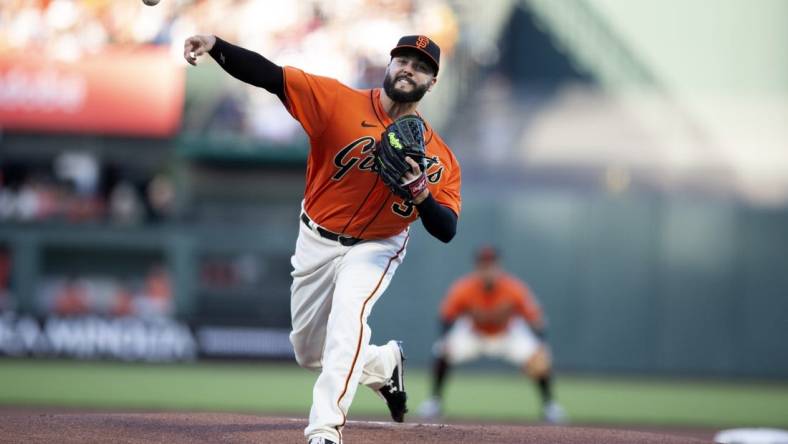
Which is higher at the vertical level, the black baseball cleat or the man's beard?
the man's beard

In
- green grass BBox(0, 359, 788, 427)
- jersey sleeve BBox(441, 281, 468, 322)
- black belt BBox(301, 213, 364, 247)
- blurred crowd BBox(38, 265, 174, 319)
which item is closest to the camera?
black belt BBox(301, 213, 364, 247)

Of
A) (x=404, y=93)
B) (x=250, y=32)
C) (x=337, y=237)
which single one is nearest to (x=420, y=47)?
(x=404, y=93)

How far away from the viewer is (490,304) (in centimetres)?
1156

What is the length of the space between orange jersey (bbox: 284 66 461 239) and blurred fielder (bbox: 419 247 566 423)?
5528 millimetres

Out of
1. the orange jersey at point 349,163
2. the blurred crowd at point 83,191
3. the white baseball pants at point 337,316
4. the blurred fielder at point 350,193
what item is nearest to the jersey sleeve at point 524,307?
the white baseball pants at point 337,316

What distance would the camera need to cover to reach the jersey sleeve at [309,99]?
5.27m

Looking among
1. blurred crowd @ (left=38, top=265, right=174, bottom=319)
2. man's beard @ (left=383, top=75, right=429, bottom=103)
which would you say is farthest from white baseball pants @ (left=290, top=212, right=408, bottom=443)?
blurred crowd @ (left=38, top=265, right=174, bottom=319)

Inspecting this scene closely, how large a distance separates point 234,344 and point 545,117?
5.79 m

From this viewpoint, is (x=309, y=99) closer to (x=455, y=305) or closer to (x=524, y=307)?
(x=455, y=305)

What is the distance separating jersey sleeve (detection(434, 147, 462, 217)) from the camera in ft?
17.9

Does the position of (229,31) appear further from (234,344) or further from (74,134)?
(234,344)

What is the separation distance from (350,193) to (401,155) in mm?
557

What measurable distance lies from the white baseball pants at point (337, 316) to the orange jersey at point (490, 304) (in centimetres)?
523

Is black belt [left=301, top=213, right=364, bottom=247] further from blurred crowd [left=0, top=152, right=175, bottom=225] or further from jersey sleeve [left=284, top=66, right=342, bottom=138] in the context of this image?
blurred crowd [left=0, top=152, right=175, bottom=225]
